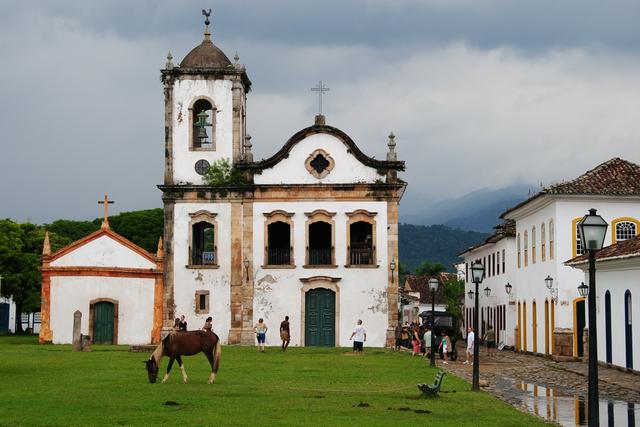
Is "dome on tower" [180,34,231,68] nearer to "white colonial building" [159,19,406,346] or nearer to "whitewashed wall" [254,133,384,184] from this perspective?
"white colonial building" [159,19,406,346]

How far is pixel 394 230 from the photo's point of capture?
42.4 metres

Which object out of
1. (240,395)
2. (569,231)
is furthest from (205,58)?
(240,395)

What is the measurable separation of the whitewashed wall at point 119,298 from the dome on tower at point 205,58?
933 cm

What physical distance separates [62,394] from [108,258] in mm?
24556

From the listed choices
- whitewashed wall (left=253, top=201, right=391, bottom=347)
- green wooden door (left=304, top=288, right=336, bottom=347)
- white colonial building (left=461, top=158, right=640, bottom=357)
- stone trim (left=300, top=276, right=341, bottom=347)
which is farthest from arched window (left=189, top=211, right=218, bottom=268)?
white colonial building (left=461, top=158, right=640, bottom=357)

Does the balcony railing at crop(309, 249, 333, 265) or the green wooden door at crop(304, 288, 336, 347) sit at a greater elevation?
the balcony railing at crop(309, 249, 333, 265)

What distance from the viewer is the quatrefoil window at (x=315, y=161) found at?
4288cm

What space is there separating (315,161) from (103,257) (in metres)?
9.64

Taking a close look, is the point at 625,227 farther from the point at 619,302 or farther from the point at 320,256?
the point at 320,256

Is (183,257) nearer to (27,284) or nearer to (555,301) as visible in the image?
(555,301)

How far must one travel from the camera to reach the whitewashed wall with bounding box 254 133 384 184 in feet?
141

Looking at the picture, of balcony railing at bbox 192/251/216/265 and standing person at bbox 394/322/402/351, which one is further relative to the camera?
balcony railing at bbox 192/251/216/265

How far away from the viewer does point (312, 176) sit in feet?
141

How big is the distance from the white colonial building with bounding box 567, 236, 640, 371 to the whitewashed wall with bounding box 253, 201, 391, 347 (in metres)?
11.7
